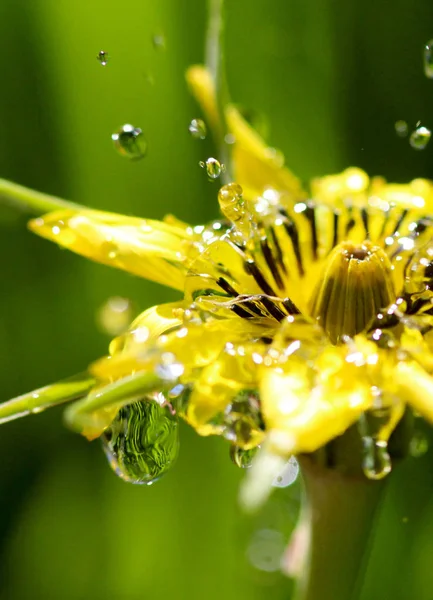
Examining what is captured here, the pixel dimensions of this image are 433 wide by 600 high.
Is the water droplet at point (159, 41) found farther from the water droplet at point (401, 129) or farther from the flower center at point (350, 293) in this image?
the flower center at point (350, 293)

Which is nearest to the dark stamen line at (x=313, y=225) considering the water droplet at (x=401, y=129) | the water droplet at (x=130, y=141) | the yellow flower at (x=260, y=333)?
the yellow flower at (x=260, y=333)

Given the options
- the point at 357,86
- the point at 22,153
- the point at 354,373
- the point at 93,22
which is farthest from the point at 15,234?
the point at 354,373

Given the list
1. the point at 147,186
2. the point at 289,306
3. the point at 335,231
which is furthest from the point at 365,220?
the point at 147,186

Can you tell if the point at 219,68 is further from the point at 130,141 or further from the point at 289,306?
the point at 289,306

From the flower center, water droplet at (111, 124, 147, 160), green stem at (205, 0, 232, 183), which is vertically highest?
green stem at (205, 0, 232, 183)

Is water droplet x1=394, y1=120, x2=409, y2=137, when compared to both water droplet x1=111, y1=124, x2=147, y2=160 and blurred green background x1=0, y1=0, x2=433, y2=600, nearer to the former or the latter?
blurred green background x1=0, y1=0, x2=433, y2=600

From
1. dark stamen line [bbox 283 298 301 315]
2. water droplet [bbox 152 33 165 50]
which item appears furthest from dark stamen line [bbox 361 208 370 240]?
water droplet [bbox 152 33 165 50]

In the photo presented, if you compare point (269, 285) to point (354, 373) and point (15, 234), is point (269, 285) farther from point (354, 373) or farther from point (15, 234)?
point (15, 234)
